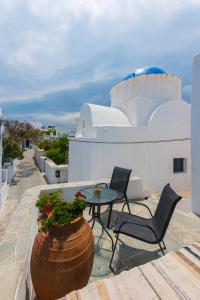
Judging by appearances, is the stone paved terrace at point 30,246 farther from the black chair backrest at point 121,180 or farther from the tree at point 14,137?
the tree at point 14,137

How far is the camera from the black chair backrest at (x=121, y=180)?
477cm

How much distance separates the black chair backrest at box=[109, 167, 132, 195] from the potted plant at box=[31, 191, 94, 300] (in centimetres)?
273

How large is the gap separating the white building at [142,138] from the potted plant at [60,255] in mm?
5855

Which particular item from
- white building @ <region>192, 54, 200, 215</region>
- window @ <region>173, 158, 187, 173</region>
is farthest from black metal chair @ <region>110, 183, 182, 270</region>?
Result: window @ <region>173, 158, 187, 173</region>

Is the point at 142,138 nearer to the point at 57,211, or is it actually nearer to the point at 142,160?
the point at 142,160

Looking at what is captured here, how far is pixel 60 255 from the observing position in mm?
1905

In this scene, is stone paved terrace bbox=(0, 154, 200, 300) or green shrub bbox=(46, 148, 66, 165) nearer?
stone paved terrace bbox=(0, 154, 200, 300)

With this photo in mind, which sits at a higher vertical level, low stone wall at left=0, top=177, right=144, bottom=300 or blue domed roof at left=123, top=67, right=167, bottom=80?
blue domed roof at left=123, top=67, right=167, bottom=80

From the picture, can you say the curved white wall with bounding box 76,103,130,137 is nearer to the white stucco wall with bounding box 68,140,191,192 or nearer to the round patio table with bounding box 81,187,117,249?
the white stucco wall with bounding box 68,140,191,192

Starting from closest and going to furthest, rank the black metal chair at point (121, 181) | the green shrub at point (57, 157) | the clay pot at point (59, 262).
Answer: the clay pot at point (59, 262) → the black metal chair at point (121, 181) → the green shrub at point (57, 157)

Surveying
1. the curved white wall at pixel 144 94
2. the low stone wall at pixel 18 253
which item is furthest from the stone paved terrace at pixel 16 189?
the curved white wall at pixel 144 94

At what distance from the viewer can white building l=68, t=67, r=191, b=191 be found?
820cm

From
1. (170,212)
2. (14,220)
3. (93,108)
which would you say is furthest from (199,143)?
(93,108)

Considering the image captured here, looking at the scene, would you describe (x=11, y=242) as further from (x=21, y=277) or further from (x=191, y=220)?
(x=191, y=220)
